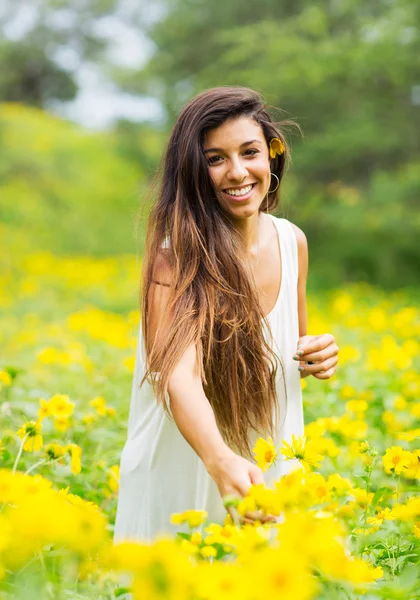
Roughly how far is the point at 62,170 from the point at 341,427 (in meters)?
12.6

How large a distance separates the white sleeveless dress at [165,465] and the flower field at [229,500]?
72 mm

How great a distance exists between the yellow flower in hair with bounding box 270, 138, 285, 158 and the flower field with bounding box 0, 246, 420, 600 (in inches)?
27.0

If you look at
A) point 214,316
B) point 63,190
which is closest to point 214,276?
point 214,316

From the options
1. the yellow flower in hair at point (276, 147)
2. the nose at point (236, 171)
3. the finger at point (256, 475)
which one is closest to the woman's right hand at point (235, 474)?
the finger at point (256, 475)

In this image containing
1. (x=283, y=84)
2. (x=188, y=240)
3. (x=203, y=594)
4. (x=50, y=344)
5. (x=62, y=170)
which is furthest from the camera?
(x=62, y=170)

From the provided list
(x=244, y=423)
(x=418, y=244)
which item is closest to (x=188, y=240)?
(x=244, y=423)

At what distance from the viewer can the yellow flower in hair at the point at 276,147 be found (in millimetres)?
1774

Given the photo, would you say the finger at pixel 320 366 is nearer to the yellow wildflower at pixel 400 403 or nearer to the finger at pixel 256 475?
the finger at pixel 256 475

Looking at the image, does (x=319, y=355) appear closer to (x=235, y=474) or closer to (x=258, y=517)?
(x=235, y=474)

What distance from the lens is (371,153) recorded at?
777cm

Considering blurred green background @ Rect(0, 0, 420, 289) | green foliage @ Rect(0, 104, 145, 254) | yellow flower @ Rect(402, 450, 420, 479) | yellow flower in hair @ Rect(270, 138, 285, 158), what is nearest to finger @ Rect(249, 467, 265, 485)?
yellow flower @ Rect(402, 450, 420, 479)

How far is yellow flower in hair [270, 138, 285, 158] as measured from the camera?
1.77 metres

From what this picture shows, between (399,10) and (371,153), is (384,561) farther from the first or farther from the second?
(371,153)

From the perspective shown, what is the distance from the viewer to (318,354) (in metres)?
1.59
